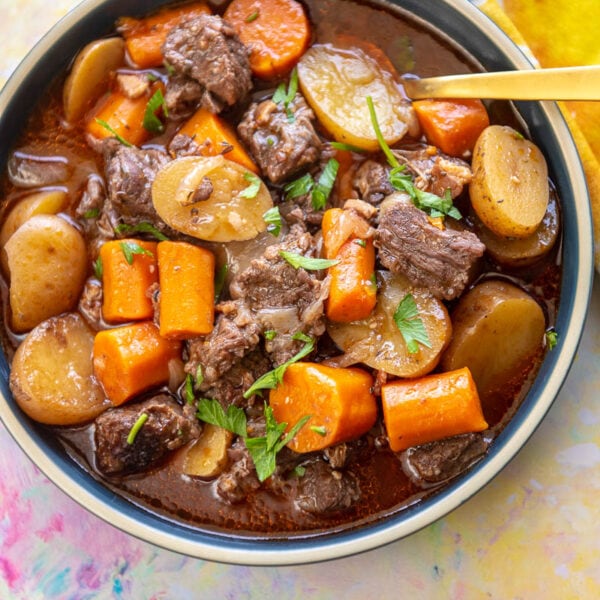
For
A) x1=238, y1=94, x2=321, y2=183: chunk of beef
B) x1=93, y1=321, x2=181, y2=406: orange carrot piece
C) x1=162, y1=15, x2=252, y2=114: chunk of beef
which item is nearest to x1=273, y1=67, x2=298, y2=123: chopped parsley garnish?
x1=238, y1=94, x2=321, y2=183: chunk of beef

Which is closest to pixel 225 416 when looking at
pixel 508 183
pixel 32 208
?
pixel 32 208

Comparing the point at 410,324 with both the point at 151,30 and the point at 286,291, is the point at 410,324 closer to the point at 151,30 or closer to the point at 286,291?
the point at 286,291

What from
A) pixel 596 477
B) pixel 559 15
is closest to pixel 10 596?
pixel 596 477

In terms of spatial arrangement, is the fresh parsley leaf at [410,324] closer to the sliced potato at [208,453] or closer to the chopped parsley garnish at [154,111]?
the sliced potato at [208,453]

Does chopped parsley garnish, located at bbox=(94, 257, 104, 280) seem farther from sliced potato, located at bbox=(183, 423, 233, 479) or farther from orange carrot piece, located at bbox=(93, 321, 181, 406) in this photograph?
sliced potato, located at bbox=(183, 423, 233, 479)

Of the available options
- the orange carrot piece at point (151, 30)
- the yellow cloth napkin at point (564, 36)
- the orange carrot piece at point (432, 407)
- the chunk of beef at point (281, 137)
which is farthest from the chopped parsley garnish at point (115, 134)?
the yellow cloth napkin at point (564, 36)
